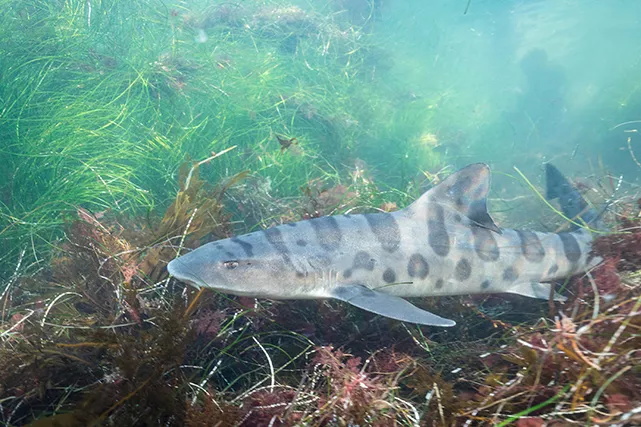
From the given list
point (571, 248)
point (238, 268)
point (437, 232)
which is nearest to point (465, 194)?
point (437, 232)

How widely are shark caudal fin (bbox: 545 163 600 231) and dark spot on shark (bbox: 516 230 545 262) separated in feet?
4.45

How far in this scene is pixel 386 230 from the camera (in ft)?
12.5

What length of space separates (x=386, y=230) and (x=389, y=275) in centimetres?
46

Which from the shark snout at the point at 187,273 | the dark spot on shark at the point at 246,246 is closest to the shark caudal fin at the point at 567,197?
the dark spot on shark at the point at 246,246

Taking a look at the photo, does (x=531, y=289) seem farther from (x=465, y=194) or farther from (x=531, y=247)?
(x=465, y=194)

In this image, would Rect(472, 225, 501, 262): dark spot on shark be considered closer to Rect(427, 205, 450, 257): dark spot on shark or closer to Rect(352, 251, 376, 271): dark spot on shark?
Rect(427, 205, 450, 257): dark spot on shark

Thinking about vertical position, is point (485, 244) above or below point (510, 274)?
above

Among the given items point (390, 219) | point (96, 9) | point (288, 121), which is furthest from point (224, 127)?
point (390, 219)

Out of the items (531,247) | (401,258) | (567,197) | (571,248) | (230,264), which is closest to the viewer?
(230,264)

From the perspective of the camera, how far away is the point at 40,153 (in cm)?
596

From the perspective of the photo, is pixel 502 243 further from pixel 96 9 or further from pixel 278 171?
pixel 96 9

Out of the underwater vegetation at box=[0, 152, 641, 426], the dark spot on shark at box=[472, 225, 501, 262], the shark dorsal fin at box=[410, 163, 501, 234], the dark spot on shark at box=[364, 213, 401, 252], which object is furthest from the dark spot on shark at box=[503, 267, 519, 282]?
the dark spot on shark at box=[364, 213, 401, 252]

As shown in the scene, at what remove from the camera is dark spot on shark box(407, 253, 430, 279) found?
3745 millimetres

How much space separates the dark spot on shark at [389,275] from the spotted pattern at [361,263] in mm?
159
